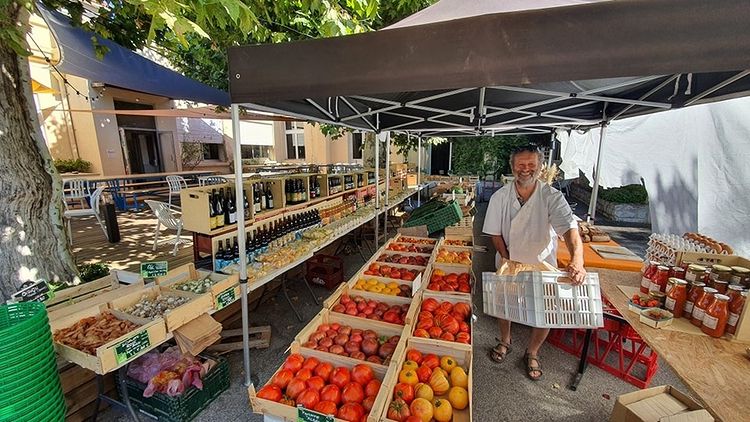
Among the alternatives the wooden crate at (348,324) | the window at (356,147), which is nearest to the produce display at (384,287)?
the wooden crate at (348,324)

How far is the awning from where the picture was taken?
2.92 metres

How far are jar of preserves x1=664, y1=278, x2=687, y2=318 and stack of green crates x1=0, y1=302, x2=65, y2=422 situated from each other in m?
3.49

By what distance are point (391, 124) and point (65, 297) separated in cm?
447

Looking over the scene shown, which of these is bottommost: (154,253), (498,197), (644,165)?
(154,253)

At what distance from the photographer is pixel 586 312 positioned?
211 cm

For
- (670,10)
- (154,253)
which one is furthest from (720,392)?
(154,253)

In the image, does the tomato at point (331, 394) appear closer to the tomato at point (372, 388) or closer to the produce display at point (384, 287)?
the tomato at point (372, 388)

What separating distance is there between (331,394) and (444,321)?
36.3 inches

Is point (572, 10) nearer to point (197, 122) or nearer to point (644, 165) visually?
point (644, 165)

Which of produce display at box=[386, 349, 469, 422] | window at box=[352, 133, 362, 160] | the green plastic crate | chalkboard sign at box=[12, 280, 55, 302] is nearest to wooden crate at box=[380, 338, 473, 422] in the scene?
produce display at box=[386, 349, 469, 422]

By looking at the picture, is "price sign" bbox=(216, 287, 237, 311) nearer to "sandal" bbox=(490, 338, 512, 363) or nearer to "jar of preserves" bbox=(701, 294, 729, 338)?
"sandal" bbox=(490, 338, 512, 363)

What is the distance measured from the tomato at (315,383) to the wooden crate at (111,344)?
3.57 ft

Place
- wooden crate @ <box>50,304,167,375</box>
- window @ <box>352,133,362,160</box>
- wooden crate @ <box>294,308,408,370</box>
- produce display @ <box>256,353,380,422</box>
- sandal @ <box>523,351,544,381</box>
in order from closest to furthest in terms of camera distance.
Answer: produce display @ <box>256,353,380,422</box>
wooden crate @ <box>50,304,167,375</box>
wooden crate @ <box>294,308,408,370</box>
sandal @ <box>523,351,544,381</box>
window @ <box>352,133,362,160</box>

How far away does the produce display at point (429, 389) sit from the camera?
1.40 metres
